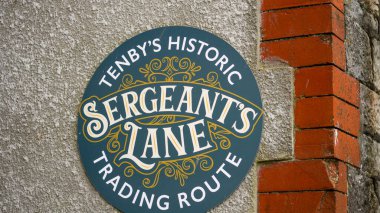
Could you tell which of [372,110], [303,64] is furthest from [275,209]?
[372,110]

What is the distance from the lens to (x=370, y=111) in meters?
3.30

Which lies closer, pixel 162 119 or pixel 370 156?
pixel 162 119

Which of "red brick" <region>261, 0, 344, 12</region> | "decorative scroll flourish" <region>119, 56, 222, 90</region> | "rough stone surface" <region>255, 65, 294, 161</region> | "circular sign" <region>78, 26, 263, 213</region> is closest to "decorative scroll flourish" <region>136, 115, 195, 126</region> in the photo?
"circular sign" <region>78, 26, 263, 213</region>

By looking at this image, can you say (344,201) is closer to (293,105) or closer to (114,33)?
(293,105)

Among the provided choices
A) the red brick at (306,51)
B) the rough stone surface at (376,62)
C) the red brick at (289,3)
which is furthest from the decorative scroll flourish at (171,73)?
the rough stone surface at (376,62)

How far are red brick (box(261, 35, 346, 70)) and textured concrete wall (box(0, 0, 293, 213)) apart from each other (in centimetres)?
6

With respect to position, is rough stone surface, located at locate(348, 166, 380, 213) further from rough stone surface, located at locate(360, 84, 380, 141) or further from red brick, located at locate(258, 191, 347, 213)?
rough stone surface, located at locate(360, 84, 380, 141)

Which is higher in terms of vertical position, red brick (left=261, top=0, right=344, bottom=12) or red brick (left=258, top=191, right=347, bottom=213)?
red brick (left=261, top=0, right=344, bottom=12)

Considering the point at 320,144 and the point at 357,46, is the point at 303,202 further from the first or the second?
the point at 357,46

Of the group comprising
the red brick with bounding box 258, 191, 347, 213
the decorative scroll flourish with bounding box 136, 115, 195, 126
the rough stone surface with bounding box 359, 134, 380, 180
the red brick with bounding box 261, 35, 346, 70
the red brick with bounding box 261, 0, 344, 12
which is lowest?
the red brick with bounding box 258, 191, 347, 213

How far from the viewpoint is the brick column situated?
9.20 feet

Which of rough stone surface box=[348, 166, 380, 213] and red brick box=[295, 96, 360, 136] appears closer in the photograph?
red brick box=[295, 96, 360, 136]

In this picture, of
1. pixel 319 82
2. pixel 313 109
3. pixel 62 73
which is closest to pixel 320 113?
pixel 313 109

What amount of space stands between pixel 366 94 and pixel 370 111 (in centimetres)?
9
